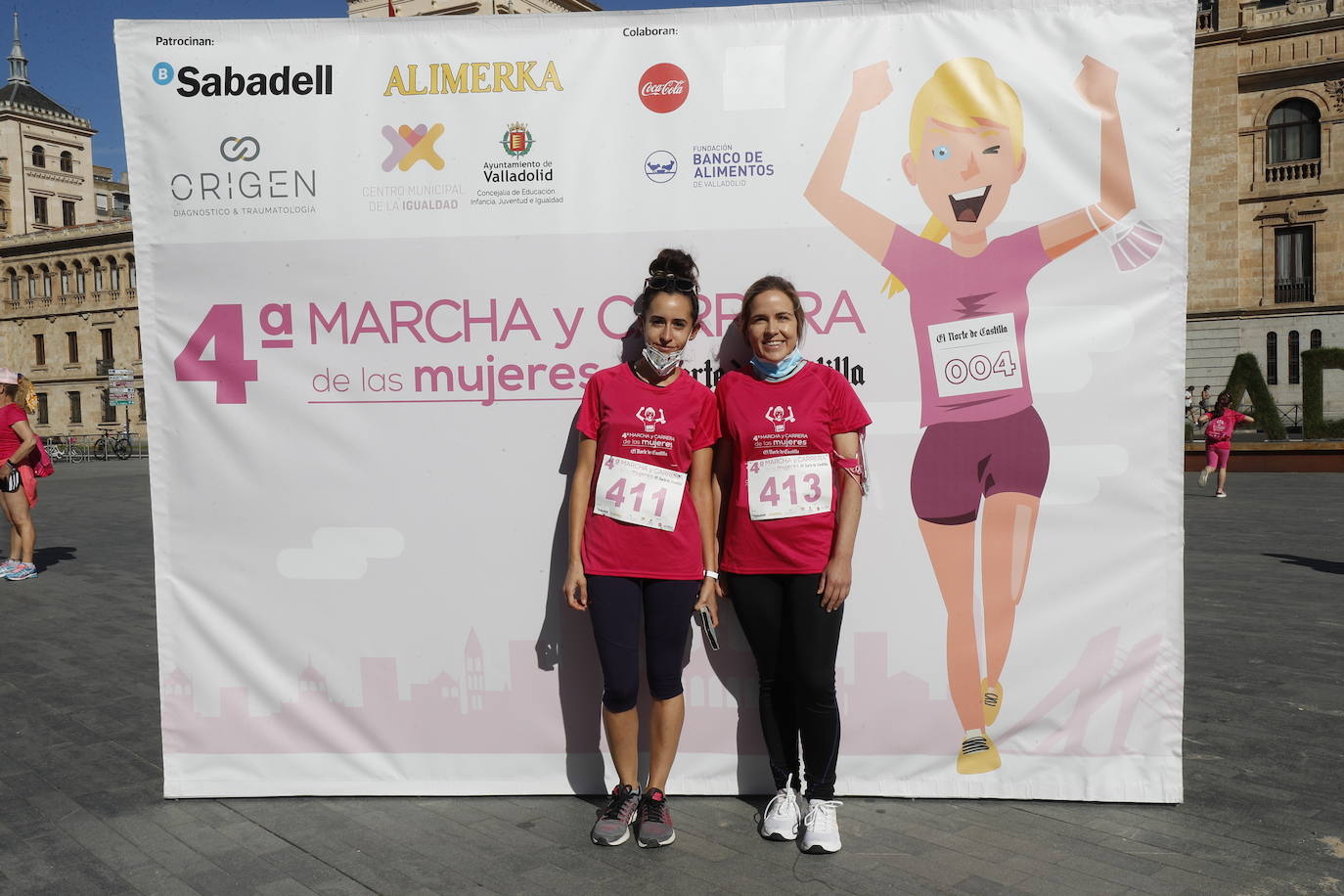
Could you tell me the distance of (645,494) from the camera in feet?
11.7

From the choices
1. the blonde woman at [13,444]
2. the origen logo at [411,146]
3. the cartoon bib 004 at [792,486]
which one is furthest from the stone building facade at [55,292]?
the cartoon bib 004 at [792,486]

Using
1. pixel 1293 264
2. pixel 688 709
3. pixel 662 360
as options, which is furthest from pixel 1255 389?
pixel 662 360

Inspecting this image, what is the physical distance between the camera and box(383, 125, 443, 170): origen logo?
4.08 meters

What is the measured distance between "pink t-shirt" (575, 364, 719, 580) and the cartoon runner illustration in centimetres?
99

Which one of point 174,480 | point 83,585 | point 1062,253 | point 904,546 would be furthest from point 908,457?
point 83,585

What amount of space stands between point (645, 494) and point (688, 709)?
1.09 m

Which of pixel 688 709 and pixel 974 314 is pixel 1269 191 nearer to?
pixel 974 314

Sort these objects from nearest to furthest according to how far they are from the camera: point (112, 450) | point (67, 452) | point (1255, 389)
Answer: point (1255, 389), point (67, 452), point (112, 450)

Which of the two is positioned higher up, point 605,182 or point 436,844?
point 605,182

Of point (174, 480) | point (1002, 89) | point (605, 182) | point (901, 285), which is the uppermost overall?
point (1002, 89)

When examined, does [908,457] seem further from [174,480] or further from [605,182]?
[174,480]

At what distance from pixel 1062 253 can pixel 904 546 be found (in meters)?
1.32

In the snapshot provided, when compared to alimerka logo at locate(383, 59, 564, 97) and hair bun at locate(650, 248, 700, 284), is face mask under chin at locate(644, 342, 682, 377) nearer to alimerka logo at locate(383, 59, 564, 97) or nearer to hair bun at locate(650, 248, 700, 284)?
hair bun at locate(650, 248, 700, 284)

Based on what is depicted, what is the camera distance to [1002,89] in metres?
3.93
